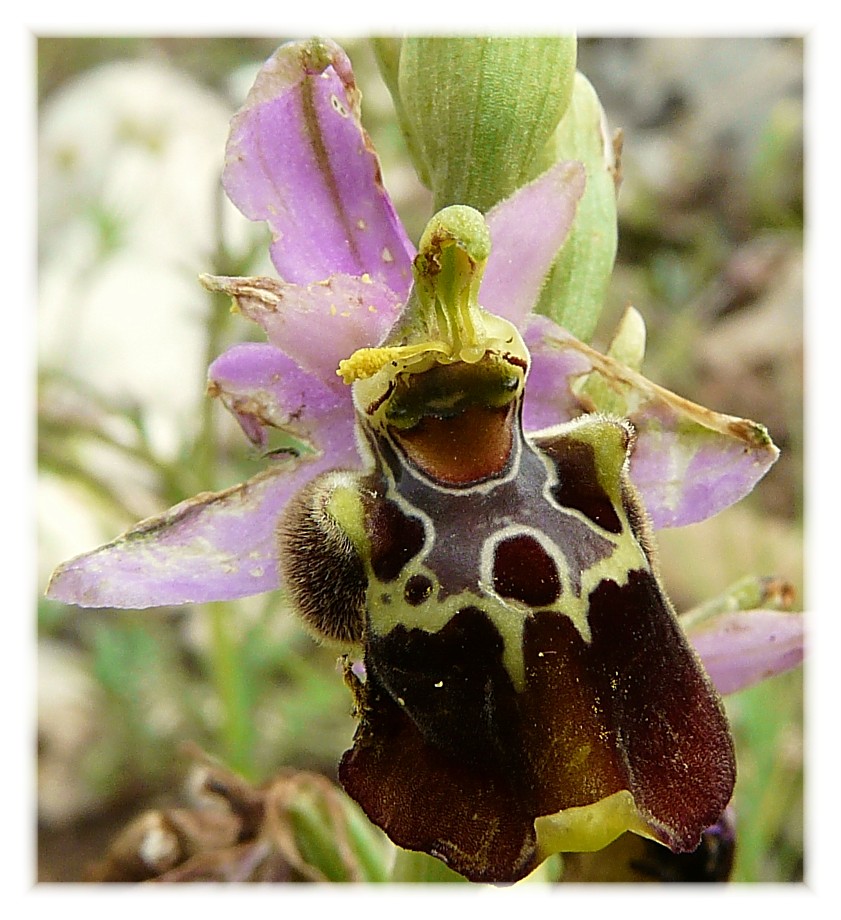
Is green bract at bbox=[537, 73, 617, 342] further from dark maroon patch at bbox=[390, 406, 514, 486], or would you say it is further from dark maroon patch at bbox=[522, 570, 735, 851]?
dark maroon patch at bbox=[522, 570, 735, 851]

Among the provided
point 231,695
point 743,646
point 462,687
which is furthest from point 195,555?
point 231,695

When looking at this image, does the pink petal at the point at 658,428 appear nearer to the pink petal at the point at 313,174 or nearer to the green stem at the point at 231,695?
the pink petal at the point at 313,174

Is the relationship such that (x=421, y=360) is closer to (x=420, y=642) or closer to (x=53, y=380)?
(x=420, y=642)

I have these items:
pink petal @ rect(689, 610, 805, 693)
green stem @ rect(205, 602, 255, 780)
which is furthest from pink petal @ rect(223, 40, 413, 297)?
green stem @ rect(205, 602, 255, 780)

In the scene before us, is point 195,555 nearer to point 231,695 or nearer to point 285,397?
point 285,397

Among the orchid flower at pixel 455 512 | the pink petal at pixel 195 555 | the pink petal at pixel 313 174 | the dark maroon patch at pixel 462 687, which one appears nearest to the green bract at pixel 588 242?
the orchid flower at pixel 455 512

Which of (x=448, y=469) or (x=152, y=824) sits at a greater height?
(x=448, y=469)

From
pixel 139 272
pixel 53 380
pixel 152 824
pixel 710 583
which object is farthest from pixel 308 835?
pixel 139 272
